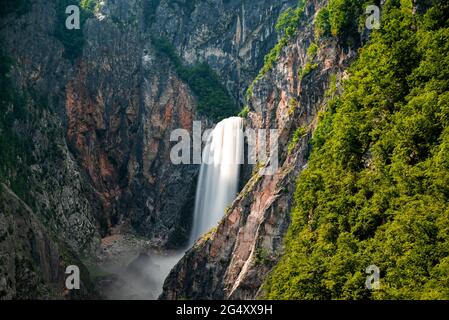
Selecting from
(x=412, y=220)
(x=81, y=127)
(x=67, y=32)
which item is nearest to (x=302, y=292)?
(x=412, y=220)

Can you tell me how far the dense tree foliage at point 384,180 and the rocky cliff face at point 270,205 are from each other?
291 centimetres

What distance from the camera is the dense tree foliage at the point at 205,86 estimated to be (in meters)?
92.6

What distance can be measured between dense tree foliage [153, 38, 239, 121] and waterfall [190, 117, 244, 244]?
33.0ft

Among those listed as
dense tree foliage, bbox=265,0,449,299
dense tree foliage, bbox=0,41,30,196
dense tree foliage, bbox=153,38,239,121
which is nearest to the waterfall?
dense tree foliage, bbox=153,38,239,121

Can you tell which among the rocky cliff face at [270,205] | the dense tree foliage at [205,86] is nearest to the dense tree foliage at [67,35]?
the dense tree foliage at [205,86]

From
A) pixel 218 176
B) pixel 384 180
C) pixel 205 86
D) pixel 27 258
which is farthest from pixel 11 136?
pixel 384 180

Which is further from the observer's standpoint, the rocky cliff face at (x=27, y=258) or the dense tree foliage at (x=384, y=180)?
the rocky cliff face at (x=27, y=258)

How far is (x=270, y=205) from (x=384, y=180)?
1475 cm

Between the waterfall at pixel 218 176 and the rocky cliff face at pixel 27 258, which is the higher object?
the waterfall at pixel 218 176

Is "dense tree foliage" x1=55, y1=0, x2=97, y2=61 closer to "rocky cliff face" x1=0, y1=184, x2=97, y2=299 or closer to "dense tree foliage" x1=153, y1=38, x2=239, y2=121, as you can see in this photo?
"dense tree foliage" x1=153, y1=38, x2=239, y2=121

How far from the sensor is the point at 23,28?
255ft

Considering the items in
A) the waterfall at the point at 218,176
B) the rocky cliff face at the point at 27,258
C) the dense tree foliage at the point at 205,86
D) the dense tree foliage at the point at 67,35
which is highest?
the dense tree foliage at the point at 67,35

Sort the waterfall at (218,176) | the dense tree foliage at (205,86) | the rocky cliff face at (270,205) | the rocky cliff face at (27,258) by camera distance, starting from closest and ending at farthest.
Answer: the rocky cliff face at (27,258) → the rocky cliff face at (270,205) → the waterfall at (218,176) → the dense tree foliage at (205,86)

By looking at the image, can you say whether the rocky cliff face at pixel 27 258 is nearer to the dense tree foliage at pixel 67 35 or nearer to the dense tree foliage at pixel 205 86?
the dense tree foliage at pixel 67 35
